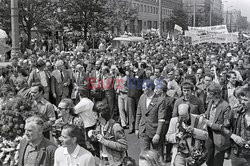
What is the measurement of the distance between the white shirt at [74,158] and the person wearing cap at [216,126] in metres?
2.04

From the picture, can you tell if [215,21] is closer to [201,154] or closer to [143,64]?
[143,64]

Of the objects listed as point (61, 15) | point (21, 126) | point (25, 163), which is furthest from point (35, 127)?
point (61, 15)

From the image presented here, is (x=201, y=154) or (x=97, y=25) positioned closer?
(x=201, y=154)

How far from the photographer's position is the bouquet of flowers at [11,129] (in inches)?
197

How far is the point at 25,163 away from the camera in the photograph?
4.25 metres

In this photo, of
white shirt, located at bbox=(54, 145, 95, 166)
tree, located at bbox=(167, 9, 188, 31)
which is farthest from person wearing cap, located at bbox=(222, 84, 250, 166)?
tree, located at bbox=(167, 9, 188, 31)

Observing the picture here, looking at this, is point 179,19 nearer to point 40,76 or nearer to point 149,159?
point 40,76

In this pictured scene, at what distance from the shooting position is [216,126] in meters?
5.42

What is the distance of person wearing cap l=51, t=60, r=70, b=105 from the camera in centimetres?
1060

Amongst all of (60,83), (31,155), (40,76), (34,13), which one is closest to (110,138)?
(31,155)

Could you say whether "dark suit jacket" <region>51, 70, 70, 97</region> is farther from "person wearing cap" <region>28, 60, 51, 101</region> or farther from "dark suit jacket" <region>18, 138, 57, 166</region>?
"dark suit jacket" <region>18, 138, 57, 166</region>

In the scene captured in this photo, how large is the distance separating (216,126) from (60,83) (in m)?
6.11

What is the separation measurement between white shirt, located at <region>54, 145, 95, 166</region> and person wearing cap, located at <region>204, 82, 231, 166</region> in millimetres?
2037

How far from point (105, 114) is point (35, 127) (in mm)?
1058
